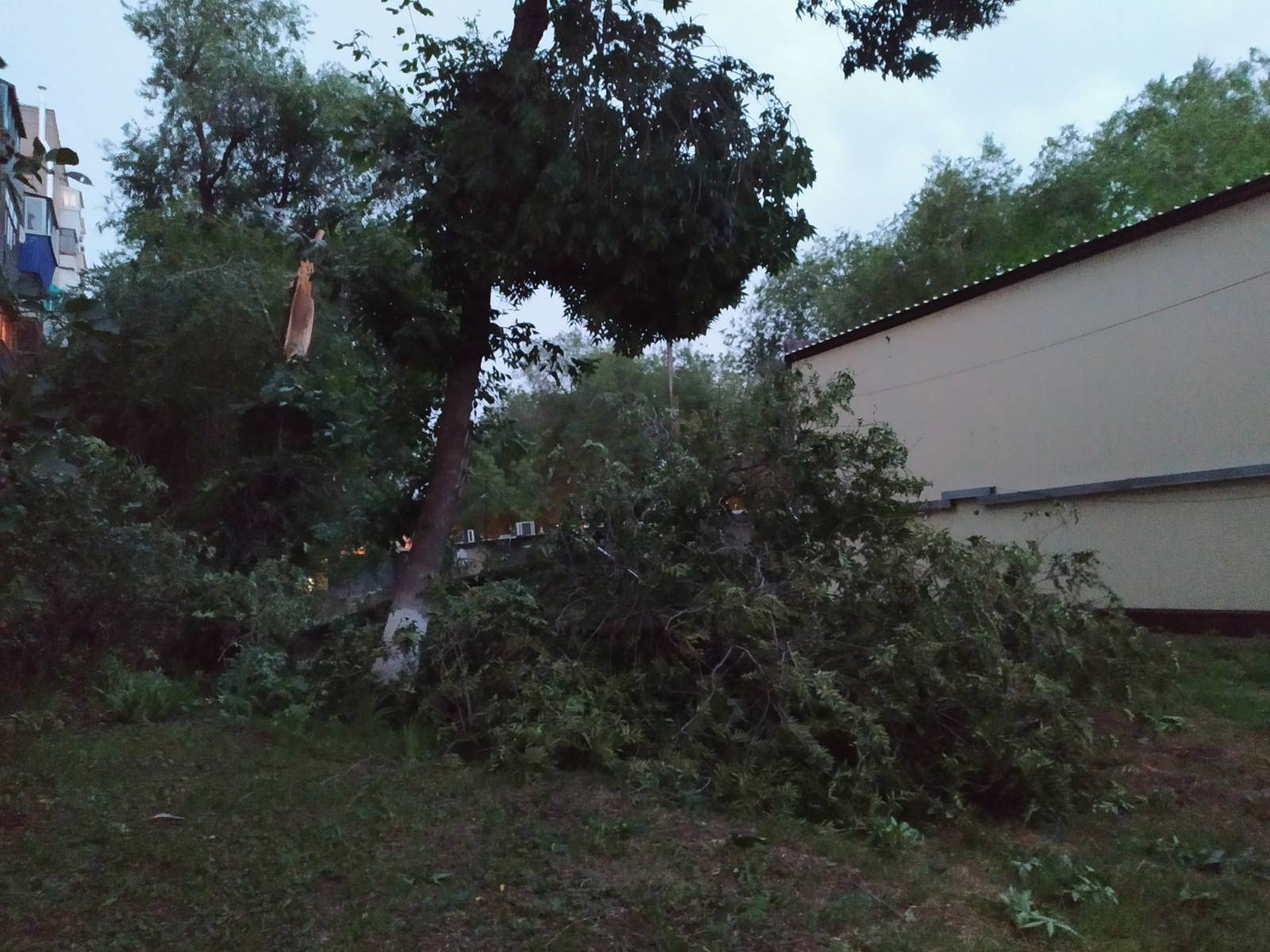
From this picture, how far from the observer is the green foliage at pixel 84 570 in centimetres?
698

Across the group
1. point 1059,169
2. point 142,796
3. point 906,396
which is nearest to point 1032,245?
point 1059,169

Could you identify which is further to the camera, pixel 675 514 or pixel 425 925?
pixel 675 514

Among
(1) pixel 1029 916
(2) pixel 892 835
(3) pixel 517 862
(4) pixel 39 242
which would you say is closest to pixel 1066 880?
(1) pixel 1029 916

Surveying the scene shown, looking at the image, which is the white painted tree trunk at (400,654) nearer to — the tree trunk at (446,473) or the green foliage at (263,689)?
the tree trunk at (446,473)

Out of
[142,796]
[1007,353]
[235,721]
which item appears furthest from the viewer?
[1007,353]

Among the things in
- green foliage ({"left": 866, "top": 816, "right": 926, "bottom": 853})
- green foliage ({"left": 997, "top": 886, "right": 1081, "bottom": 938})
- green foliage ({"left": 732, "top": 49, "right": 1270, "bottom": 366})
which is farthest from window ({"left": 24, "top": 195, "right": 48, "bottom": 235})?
green foliage ({"left": 997, "top": 886, "right": 1081, "bottom": 938})

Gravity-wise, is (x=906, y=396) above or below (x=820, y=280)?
below

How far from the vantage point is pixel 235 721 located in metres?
6.69

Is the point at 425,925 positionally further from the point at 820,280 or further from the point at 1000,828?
the point at 820,280

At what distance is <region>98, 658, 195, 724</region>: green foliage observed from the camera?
680 cm

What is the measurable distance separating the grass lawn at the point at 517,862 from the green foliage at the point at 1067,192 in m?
18.3

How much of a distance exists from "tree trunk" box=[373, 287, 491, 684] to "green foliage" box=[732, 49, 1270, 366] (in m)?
15.6

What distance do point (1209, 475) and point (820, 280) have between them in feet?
62.5

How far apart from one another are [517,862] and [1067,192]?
21.9 metres
